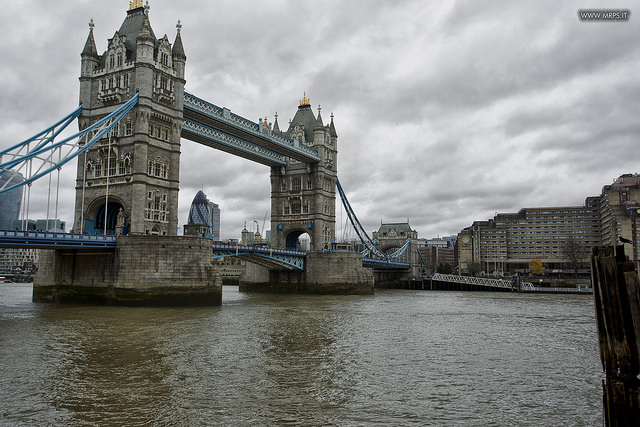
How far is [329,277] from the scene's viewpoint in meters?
55.1

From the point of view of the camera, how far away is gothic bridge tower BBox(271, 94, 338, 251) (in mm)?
61375

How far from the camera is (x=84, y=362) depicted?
14.7 m

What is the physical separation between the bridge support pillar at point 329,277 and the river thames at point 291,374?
29.7 m

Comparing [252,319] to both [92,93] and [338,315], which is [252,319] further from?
[92,93]

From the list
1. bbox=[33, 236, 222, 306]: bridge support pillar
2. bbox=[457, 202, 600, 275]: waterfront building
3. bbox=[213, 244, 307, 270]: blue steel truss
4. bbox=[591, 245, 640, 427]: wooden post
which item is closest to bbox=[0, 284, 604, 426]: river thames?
bbox=[591, 245, 640, 427]: wooden post

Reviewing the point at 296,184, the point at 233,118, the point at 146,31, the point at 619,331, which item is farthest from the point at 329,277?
the point at 619,331

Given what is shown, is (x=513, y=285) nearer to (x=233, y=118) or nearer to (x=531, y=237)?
(x=233, y=118)

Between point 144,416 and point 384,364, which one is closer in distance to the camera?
point 144,416

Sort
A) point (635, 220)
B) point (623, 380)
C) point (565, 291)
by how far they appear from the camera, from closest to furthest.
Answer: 1. point (623, 380)
2. point (565, 291)
3. point (635, 220)

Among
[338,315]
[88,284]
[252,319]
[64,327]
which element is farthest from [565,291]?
[64,327]

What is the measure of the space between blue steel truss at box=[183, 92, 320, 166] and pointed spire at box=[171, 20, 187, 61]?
11.0ft

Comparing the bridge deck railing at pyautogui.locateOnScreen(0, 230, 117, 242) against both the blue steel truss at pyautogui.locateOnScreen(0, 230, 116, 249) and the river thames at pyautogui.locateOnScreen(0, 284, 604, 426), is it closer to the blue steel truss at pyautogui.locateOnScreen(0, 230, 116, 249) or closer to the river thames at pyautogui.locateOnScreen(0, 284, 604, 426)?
the blue steel truss at pyautogui.locateOnScreen(0, 230, 116, 249)

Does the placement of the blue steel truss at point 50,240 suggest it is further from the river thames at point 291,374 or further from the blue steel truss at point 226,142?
the blue steel truss at point 226,142

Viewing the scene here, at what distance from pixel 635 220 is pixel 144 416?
9092cm
